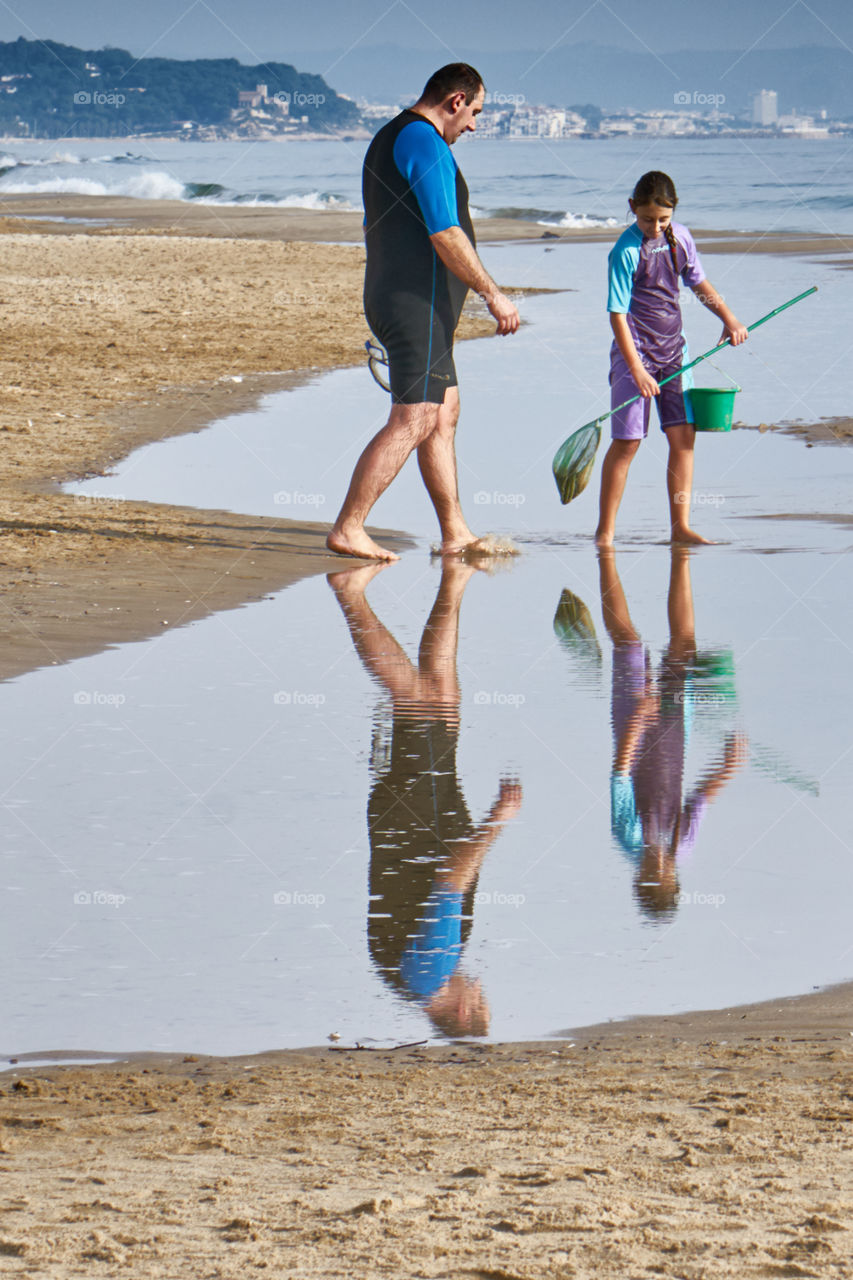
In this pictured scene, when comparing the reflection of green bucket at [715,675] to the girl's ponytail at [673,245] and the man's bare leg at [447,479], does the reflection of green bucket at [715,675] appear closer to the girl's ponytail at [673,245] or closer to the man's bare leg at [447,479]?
the man's bare leg at [447,479]

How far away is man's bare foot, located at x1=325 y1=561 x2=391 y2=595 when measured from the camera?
7.54 meters

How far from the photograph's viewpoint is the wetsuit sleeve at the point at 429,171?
759 cm

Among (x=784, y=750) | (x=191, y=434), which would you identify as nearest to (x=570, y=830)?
(x=784, y=750)

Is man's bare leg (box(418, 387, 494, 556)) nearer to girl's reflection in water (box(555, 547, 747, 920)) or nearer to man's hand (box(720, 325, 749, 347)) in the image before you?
girl's reflection in water (box(555, 547, 747, 920))

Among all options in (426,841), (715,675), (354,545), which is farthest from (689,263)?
(426,841)

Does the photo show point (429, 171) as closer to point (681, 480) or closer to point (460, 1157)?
point (681, 480)

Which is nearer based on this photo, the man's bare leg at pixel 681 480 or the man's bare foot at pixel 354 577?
the man's bare foot at pixel 354 577

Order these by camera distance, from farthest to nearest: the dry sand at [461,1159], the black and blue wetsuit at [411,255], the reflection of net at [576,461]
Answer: the reflection of net at [576,461], the black and blue wetsuit at [411,255], the dry sand at [461,1159]

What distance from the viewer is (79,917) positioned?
3885mm

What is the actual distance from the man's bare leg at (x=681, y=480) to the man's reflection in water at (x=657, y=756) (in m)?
1.24

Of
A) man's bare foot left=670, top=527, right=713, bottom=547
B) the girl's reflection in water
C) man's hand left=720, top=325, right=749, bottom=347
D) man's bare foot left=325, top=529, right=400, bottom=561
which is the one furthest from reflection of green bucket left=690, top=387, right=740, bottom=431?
man's bare foot left=325, top=529, right=400, bottom=561

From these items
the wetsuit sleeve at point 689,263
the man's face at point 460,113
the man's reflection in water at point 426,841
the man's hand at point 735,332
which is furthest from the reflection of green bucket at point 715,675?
the man's face at point 460,113

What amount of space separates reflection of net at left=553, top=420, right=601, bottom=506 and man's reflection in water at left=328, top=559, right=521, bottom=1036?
8.20 feet

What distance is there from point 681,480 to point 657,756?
357 cm
